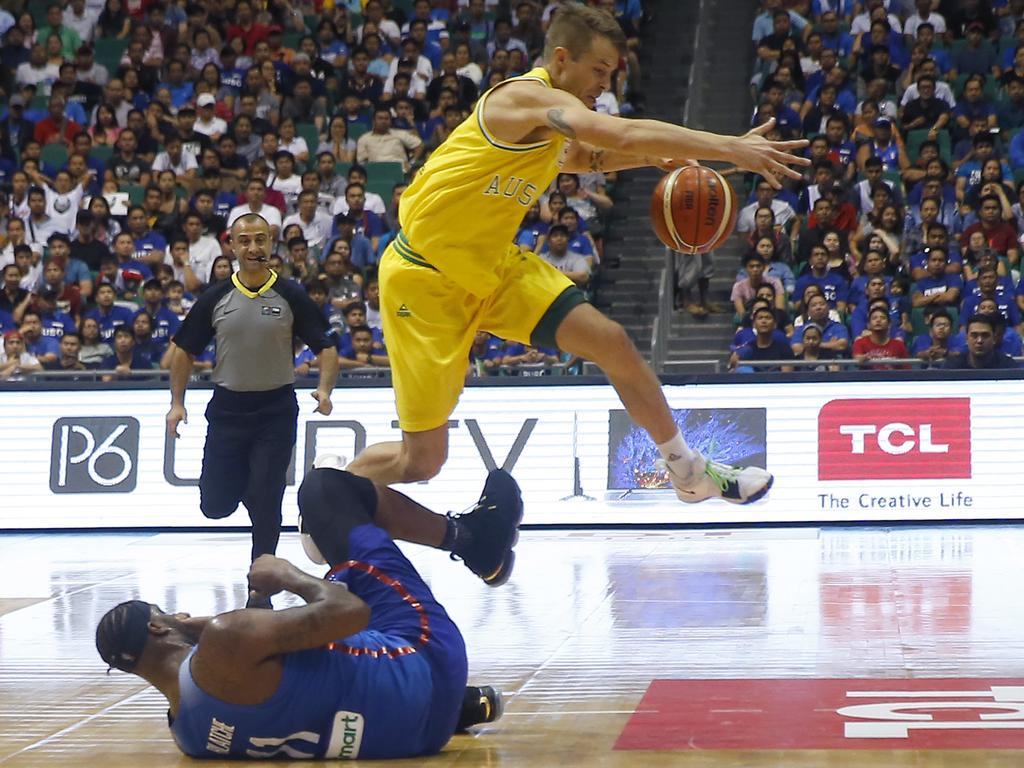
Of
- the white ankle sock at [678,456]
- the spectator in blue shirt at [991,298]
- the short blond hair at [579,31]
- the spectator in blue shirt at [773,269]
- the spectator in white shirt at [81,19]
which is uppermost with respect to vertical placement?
the spectator in white shirt at [81,19]

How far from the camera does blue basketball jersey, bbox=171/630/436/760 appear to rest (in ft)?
15.6

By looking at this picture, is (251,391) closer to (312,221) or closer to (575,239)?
(575,239)

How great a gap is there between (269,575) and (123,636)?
508 mm

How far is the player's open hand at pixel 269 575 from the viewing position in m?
4.86

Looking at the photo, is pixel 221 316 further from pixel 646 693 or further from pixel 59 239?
pixel 59 239

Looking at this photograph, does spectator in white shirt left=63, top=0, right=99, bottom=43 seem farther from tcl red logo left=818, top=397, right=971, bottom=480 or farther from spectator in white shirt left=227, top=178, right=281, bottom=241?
tcl red logo left=818, top=397, right=971, bottom=480

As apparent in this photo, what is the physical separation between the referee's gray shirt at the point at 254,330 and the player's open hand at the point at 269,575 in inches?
133

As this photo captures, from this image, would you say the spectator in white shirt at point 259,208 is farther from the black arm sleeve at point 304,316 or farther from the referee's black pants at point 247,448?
the referee's black pants at point 247,448

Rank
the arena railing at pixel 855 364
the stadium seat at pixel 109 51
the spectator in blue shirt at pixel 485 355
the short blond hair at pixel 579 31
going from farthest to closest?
1. the stadium seat at pixel 109 51
2. the spectator in blue shirt at pixel 485 355
3. the arena railing at pixel 855 364
4. the short blond hair at pixel 579 31

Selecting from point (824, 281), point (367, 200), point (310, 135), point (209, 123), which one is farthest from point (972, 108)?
point (209, 123)

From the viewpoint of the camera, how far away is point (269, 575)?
16.0 ft

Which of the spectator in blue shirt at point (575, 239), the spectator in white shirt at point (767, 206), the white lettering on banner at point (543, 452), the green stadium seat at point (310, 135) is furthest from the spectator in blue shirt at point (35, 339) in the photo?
the spectator in white shirt at point (767, 206)

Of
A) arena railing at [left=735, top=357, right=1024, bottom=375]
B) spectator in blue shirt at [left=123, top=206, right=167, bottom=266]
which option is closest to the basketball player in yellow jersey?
arena railing at [left=735, top=357, right=1024, bottom=375]

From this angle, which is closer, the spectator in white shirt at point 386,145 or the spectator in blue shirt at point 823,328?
the spectator in blue shirt at point 823,328
